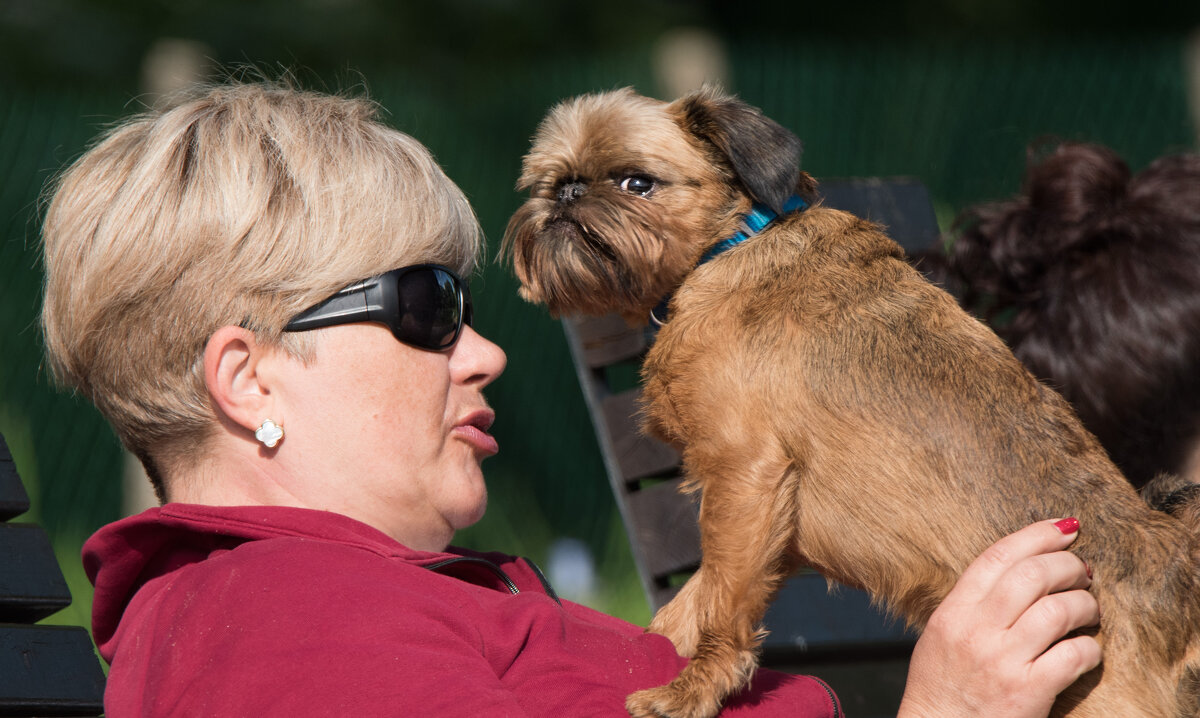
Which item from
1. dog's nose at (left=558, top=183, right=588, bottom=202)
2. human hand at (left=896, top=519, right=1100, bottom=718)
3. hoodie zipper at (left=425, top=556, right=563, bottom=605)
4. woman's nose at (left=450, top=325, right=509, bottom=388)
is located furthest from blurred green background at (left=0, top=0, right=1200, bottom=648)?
human hand at (left=896, top=519, right=1100, bottom=718)

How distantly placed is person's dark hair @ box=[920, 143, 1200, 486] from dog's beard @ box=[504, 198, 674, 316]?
3.99 ft

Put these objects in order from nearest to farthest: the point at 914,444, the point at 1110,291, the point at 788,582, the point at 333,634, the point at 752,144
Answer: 1. the point at 333,634
2. the point at 914,444
3. the point at 752,144
4. the point at 1110,291
5. the point at 788,582

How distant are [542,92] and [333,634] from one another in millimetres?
6196

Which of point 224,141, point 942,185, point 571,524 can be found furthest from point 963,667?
point 942,185

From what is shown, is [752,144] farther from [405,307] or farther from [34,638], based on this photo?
[34,638]

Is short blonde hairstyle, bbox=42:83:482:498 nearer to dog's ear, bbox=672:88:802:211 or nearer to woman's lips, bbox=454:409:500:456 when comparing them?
woman's lips, bbox=454:409:500:456

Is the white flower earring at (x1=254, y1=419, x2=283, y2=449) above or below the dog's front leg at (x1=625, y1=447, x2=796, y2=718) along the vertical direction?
above

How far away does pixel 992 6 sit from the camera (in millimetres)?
8375

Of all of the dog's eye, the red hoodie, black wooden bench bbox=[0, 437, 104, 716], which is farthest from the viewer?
the dog's eye

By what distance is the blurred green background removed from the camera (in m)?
5.76

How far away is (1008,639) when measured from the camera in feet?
6.63

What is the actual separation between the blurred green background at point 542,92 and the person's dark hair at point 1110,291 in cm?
240

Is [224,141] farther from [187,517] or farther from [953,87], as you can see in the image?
[953,87]

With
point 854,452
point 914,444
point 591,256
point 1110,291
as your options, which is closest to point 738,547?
point 854,452
